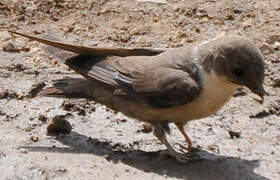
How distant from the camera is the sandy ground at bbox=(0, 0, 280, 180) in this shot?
5.52m

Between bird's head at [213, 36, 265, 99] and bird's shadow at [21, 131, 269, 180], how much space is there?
725 millimetres

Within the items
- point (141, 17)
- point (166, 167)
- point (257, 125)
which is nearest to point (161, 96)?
point (166, 167)

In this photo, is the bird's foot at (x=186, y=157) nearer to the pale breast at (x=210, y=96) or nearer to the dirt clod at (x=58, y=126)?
the pale breast at (x=210, y=96)

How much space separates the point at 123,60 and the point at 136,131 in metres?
0.73

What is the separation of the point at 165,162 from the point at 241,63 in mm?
1198

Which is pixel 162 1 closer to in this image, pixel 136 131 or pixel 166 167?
pixel 136 131

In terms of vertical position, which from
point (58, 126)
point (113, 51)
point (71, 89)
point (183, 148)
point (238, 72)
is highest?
point (238, 72)

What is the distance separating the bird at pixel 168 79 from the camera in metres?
5.28

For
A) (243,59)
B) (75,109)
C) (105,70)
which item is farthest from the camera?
(75,109)

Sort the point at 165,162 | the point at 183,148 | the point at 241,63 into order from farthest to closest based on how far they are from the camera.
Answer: the point at 183,148, the point at 165,162, the point at 241,63

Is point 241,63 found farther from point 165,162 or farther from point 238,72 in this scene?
point 165,162

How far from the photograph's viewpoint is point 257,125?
6.29 m

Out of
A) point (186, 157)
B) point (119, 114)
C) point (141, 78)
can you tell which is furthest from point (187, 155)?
point (119, 114)

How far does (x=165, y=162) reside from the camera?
18.8 ft
